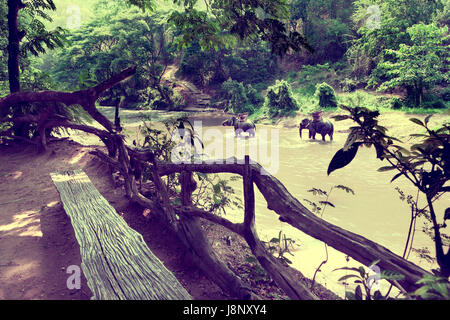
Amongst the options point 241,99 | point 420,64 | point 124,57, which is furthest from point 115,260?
point 124,57

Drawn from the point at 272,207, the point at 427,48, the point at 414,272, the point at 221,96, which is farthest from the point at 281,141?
the point at 221,96

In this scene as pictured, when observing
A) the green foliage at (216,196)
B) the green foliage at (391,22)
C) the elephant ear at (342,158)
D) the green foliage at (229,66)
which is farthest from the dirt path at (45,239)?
the green foliage at (229,66)

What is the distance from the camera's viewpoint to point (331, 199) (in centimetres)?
653

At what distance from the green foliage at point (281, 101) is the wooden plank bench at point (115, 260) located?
17.1 meters

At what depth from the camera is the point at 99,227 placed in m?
3.44

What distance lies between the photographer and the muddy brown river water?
4.45 metres

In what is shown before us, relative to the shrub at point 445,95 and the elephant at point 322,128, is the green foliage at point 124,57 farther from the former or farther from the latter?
the shrub at point 445,95

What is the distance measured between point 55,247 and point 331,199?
16.7ft

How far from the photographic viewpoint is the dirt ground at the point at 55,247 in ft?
10.00

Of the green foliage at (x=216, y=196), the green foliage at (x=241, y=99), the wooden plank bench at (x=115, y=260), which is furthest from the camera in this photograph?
the green foliage at (x=241, y=99)

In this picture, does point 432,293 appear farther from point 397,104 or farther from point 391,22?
point 391,22
